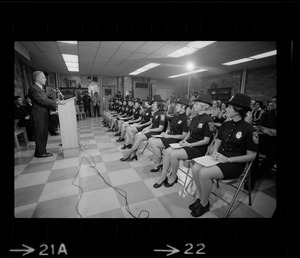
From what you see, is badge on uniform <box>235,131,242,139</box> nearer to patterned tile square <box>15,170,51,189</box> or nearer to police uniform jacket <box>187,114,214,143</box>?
police uniform jacket <box>187,114,214,143</box>

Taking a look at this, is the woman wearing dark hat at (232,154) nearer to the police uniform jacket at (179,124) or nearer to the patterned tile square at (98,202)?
the police uniform jacket at (179,124)

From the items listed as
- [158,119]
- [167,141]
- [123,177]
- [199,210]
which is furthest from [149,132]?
[199,210]

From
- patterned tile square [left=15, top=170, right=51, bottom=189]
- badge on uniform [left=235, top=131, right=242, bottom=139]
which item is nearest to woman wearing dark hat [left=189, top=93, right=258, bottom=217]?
badge on uniform [left=235, top=131, right=242, bottom=139]

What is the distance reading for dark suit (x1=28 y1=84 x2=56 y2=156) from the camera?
2.93 meters

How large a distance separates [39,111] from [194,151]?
318 centimetres

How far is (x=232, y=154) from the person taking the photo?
1740 mm

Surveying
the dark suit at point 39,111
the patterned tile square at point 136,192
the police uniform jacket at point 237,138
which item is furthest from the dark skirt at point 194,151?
the dark suit at point 39,111

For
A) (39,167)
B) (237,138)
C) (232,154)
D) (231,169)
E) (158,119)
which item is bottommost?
(39,167)

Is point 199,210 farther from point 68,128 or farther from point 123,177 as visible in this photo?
point 68,128

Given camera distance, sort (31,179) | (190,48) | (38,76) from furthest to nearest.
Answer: (190,48), (38,76), (31,179)

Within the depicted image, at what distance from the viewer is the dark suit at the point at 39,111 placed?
2.93 m
